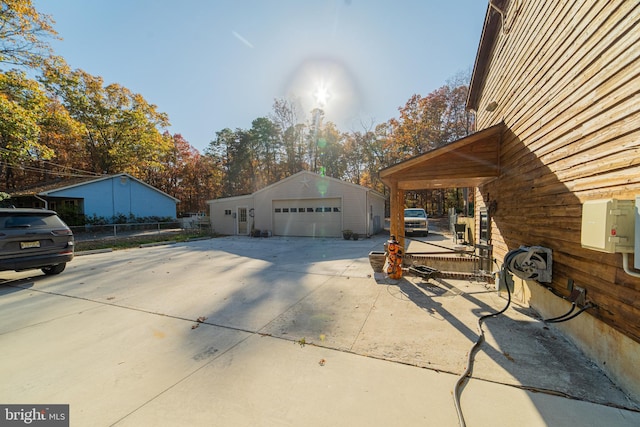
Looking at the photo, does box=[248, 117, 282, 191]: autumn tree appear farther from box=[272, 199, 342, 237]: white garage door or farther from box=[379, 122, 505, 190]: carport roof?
box=[379, 122, 505, 190]: carport roof

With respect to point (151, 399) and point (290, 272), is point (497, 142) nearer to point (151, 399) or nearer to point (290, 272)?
point (290, 272)

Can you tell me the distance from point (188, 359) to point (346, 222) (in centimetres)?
1206

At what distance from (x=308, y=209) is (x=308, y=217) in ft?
1.58

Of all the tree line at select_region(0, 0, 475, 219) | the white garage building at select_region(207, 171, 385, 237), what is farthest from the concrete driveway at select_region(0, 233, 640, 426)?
the tree line at select_region(0, 0, 475, 219)

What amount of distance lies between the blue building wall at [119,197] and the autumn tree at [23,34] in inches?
306

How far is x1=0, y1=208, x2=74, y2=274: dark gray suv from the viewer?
4.83 meters

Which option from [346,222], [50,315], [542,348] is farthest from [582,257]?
[346,222]

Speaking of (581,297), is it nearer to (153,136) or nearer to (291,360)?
(291,360)

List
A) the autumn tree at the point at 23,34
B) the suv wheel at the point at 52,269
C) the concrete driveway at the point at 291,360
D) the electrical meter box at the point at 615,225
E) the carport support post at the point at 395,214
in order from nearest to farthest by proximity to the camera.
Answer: the concrete driveway at the point at 291,360 < the electrical meter box at the point at 615,225 < the carport support post at the point at 395,214 < the suv wheel at the point at 52,269 < the autumn tree at the point at 23,34

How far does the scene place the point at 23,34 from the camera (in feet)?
37.4

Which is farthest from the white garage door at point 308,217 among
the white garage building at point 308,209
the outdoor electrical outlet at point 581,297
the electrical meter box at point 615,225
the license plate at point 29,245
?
the electrical meter box at point 615,225

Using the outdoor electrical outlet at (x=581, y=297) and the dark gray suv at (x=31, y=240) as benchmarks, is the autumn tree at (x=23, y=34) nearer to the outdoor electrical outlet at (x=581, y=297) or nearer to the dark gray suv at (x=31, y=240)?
the dark gray suv at (x=31, y=240)

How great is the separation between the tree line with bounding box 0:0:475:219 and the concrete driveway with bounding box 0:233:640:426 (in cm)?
1150

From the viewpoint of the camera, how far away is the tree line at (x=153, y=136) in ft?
36.7
